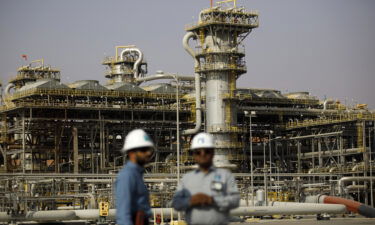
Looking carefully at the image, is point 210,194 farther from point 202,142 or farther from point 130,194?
point 130,194

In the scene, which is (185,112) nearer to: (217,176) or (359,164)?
(359,164)

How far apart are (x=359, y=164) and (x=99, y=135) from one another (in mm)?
25002

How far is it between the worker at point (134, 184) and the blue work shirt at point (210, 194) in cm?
37

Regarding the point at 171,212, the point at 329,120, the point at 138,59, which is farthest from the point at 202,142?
the point at 138,59

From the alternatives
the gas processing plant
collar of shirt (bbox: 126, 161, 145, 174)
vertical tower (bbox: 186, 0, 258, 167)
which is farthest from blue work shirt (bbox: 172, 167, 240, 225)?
vertical tower (bbox: 186, 0, 258, 167)

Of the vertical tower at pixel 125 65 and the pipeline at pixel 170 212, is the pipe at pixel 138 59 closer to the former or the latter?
the vertical tower at pixel 125 65

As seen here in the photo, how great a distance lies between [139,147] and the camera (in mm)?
8539

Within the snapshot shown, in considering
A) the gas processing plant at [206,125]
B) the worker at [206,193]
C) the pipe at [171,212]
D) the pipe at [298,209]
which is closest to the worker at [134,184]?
the worker at [206,193]

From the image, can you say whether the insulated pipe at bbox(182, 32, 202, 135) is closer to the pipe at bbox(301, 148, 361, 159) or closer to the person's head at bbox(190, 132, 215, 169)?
the pipe at bbox(301, 148, 361, 159)

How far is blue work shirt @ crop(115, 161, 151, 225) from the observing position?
327 inches

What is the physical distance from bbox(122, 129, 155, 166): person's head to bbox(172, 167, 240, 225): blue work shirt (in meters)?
0.50

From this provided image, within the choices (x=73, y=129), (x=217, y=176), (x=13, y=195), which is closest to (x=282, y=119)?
(x=73, y=129)

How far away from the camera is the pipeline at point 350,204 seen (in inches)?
1783

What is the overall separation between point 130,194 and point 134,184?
0.12m
